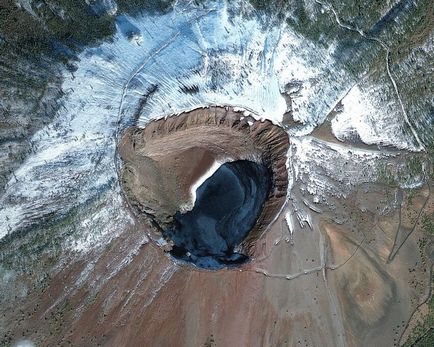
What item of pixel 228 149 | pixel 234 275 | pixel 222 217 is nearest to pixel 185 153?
pixel 228 149

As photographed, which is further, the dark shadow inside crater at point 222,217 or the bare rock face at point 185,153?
the dark shadow inside crater at point 222,217

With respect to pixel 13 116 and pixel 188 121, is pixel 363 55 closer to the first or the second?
pixel 188 121

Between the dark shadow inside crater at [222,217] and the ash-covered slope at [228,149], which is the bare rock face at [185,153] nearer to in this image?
the ash-covered slope at [228,149]

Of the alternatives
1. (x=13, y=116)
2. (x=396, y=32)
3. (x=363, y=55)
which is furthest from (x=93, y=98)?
(x=396, y=32)

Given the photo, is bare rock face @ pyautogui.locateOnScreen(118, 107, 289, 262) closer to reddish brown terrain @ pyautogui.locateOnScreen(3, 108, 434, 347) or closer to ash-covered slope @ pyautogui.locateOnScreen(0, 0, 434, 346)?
reddish brown terrain @ pyautogui.locateOnScreen(3, 108, 434, 347)

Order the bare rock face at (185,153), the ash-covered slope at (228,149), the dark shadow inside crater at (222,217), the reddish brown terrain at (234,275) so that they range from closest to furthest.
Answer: the ash-covered slope at (228,149), the reddish brown terrain at (234,275), the bare rock face at (185,153), the dark shadow inside crater at (222,217)

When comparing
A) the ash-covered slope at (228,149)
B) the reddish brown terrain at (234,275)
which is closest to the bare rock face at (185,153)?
the reddish brown terrain at (234,275)
